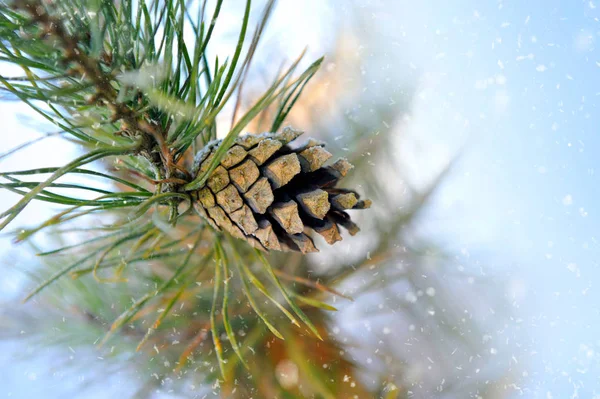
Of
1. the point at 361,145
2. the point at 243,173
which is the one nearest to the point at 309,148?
the point at 243,173

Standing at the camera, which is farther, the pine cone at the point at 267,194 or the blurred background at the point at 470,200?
the blurred background at the point at 470,200

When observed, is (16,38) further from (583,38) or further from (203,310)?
(583,38)

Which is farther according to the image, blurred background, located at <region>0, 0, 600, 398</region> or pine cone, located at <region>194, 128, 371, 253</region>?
blurred background, located at <region>0, 0, 600, 398</region>

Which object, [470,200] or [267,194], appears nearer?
[267,194]
